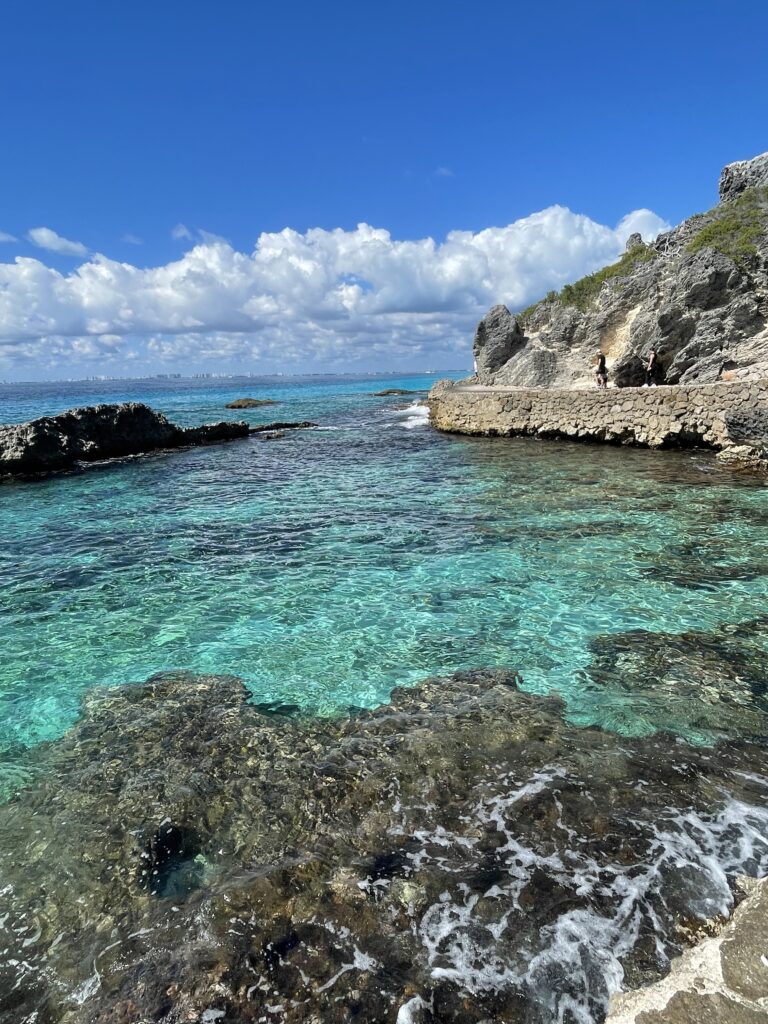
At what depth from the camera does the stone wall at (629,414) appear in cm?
1798

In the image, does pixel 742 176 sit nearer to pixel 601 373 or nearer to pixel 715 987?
pixel 601 373

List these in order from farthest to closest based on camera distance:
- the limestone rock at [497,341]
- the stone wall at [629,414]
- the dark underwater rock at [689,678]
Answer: the limestone rock at [497,341] < the stone wall at [629,414] < the dark underwater rock at [689,678]

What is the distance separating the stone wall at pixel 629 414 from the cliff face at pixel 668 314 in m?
4.73

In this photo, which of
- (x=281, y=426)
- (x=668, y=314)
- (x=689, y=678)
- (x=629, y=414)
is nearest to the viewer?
(x=689, y=678)

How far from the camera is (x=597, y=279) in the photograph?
40.3m

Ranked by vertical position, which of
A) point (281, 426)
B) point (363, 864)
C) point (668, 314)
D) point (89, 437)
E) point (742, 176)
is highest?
point (742, 176)

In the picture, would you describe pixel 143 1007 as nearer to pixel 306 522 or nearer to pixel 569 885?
pixel 569 885

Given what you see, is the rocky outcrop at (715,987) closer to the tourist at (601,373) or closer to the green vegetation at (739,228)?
the tourist at (601,373)

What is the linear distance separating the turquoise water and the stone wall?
6.89ft

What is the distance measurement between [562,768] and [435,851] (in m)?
1.40

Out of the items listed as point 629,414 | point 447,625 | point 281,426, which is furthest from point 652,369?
point 447,625

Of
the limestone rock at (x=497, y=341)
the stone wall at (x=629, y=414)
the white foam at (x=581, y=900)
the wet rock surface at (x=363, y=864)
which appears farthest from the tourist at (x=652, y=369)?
the white foam at (x=581, y=900)

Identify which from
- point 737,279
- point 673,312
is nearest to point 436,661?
point 673,312

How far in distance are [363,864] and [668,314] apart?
1149 inches
